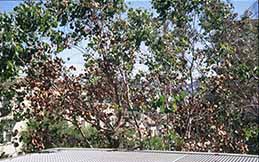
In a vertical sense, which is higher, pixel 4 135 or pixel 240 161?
pixel 4 135

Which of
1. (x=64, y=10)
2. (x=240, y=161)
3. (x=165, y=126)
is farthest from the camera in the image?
(x=165, y=126)

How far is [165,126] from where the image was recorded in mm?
Answer: 6074

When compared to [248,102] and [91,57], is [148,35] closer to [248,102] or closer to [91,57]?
[91,57]

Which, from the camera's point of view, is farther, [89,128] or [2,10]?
[89,128]

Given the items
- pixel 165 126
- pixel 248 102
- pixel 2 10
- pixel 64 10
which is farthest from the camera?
pixel 248 102

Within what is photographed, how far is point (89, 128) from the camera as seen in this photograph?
6.37 m

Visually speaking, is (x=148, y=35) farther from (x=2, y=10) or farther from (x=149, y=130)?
(x=2, y=10)

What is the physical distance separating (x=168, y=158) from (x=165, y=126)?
289cm

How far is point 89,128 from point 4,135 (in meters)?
1.36

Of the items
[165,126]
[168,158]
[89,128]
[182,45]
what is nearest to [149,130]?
[165,126]

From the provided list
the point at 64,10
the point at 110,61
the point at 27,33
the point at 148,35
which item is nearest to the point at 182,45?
the point at 148,35

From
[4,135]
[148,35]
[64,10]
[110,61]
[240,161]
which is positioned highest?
[64,10]

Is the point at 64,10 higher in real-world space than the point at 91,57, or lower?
higher

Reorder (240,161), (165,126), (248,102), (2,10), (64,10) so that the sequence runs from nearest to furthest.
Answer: (240,161)
(2,10)
(64,10)
(165,126)
(248,102)
